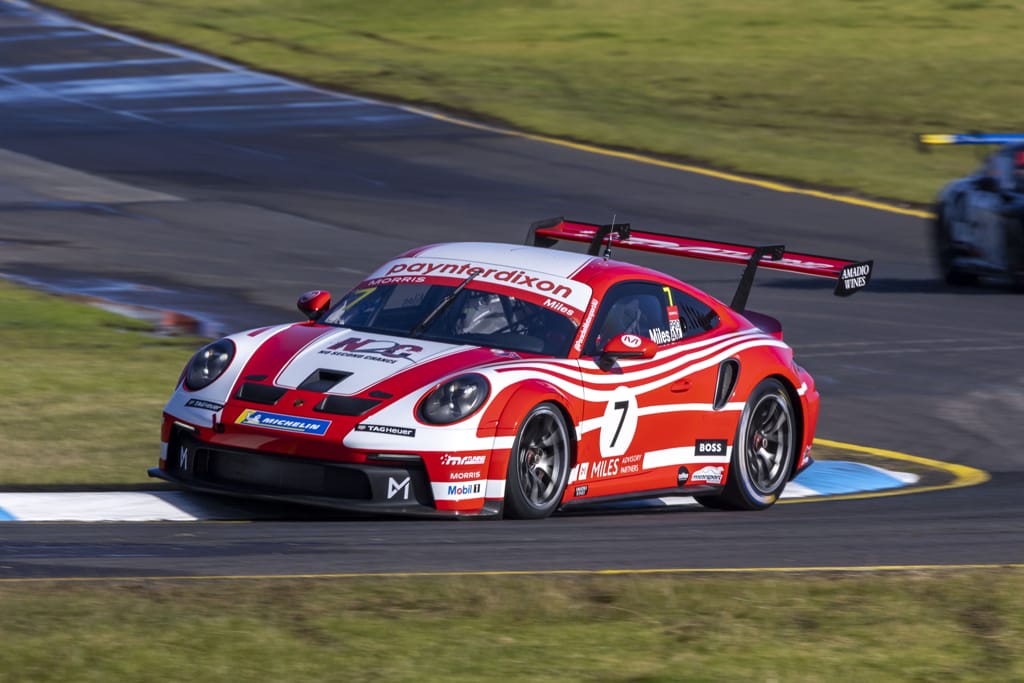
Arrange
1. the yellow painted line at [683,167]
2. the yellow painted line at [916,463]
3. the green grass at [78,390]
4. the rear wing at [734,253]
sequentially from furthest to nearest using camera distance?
the yellow painted line at [683,167] → the yellow painted line at [916,463] → the rear wing at [734,253] → the green grass at [78,390]

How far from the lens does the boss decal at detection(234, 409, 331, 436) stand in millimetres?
8477

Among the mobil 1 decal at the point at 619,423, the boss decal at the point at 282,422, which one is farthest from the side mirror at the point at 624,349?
the boss decal at the point at 282,422

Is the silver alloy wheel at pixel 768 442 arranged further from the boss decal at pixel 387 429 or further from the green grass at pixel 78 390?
the green grass at pixel 78 390

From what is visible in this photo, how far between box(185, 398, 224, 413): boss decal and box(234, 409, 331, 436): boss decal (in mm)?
154

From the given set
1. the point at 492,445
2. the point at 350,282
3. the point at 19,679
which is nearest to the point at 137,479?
the point at 492,445

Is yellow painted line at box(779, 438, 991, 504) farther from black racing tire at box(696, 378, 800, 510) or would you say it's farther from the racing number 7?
the racing number 7

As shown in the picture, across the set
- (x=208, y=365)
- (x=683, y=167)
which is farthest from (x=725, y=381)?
(x=683, y=167)

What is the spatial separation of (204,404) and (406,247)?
11.2 m

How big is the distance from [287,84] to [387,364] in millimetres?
24808

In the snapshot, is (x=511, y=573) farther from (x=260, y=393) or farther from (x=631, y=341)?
(x=631, y=341)

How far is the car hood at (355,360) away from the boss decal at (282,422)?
20 centimetres

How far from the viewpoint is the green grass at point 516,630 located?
561 cm

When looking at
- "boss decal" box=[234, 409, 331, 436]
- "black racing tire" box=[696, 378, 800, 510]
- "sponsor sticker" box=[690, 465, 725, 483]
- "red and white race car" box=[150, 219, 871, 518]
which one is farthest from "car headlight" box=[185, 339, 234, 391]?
"black racing tire" box=[696, 378, 800, 510]

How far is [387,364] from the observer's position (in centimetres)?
883
